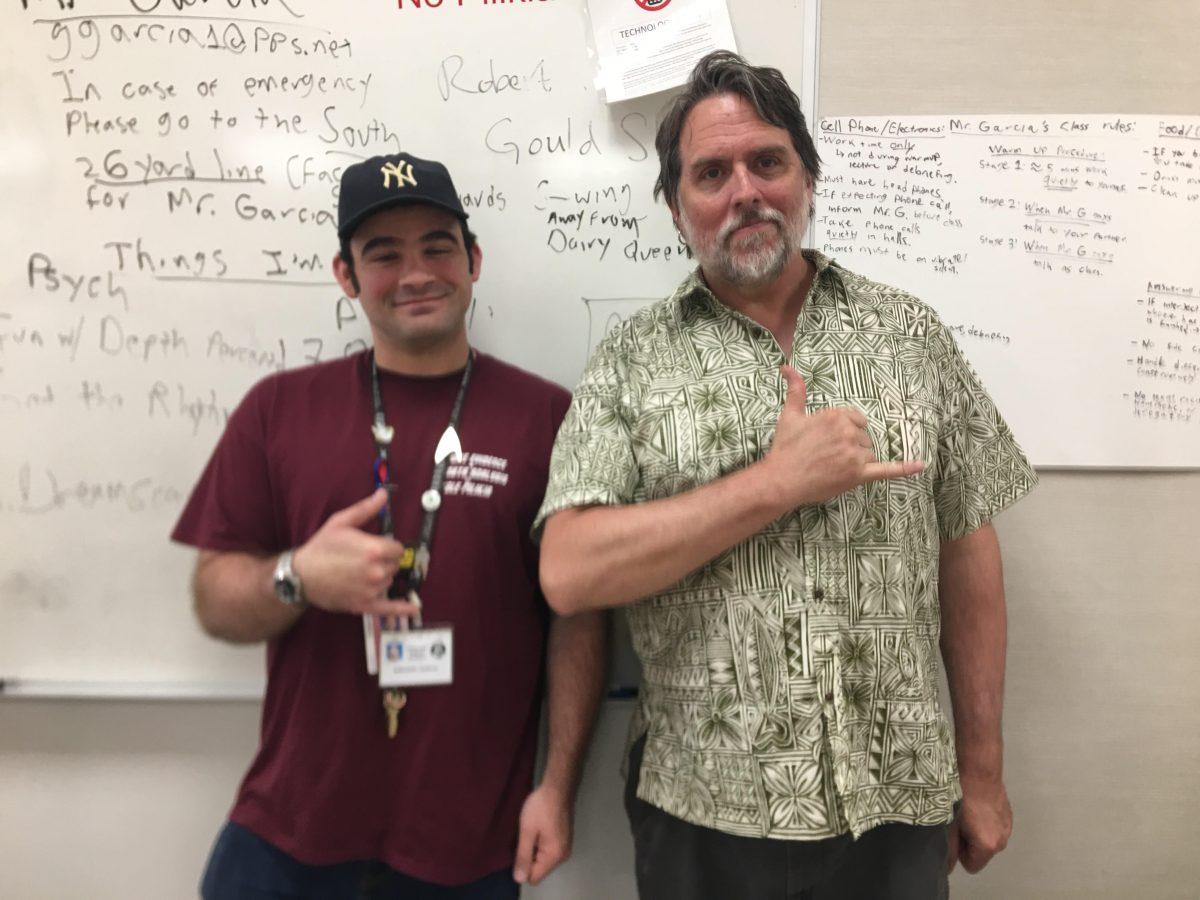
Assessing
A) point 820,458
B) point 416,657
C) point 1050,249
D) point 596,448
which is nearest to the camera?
point 820,458

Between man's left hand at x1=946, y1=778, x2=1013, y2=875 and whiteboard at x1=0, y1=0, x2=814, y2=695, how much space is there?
105cm

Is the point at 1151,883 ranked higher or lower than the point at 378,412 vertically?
lower

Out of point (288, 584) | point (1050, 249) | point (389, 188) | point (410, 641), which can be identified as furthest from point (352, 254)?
point (1050, 249)

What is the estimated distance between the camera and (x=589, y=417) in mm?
1045

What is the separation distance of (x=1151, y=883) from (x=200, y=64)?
8.66 feet

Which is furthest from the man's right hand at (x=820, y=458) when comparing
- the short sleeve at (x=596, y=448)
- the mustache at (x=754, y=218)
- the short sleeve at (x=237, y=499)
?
the short sleeve at (x=237, y=499)

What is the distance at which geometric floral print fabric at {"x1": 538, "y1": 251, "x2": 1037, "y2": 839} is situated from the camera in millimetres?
962

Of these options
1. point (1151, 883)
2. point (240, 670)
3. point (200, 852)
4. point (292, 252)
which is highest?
point (292, 252)

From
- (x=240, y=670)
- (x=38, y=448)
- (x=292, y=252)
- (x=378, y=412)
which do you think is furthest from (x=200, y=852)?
(x=292, y=252)

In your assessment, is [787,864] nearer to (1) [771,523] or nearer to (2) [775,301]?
(1) [771,523]

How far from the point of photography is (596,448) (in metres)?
1.01

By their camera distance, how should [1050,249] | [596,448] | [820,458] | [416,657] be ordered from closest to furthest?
[820,458] < [596,448] < [416,657] < [1050,249]

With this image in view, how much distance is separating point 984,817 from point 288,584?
1.23 meters

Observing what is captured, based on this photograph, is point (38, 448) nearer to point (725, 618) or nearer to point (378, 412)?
point (378, 412)
